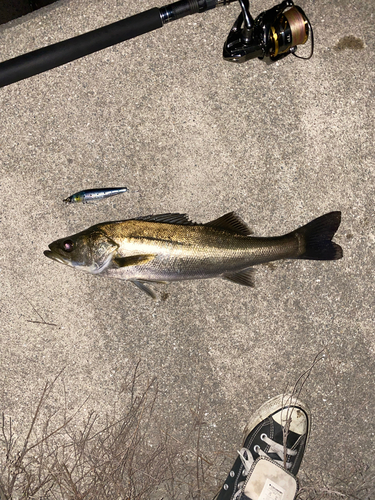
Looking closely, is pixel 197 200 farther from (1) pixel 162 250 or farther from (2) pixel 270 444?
(2) pixel 270 444

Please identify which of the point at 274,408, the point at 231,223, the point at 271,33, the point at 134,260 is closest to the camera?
the point at 134,260

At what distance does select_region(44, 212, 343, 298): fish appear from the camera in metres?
2.70

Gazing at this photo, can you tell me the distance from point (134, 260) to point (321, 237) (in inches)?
61.3

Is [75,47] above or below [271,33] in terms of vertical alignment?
above

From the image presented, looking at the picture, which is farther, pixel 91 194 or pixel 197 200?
pixel 197 200

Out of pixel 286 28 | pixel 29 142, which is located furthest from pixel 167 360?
pixel 286 28

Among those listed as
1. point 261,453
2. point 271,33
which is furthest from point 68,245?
point 261,453

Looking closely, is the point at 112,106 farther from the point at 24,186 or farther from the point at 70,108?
the point at 24,186

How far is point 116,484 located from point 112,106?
135 inches

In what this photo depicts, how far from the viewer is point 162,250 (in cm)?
270

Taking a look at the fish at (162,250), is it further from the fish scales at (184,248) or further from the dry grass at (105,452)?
the dry grass at (105,452)

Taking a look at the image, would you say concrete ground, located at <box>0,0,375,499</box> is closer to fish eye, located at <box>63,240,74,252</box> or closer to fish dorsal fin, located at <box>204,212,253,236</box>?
fish dorsal fin, located at <box>204,212,253,236</box>

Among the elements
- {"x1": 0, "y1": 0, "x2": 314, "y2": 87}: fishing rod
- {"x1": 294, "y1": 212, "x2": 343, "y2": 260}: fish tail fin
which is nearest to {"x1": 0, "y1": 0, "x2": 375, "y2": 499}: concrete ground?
{"x1": 294, "y1": 212, "x2": 343, "y2": 260}: fish tail fin

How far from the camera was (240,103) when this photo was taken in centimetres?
328
